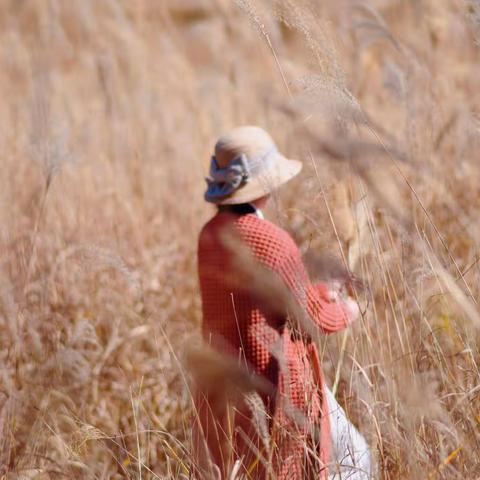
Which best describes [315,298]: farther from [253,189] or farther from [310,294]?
[253,189]

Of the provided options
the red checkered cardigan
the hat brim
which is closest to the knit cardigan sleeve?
the red checkered cardigan

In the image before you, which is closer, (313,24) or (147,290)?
(313,24)

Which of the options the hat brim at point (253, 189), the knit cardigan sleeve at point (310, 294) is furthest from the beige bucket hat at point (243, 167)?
the knit cardigan sleeve at point (310, 294)

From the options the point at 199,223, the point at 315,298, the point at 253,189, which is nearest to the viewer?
the point at 315,298

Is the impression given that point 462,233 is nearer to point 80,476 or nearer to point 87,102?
point 80,476

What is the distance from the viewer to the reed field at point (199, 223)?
160 centimetres

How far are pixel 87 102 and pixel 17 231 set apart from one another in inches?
99.9

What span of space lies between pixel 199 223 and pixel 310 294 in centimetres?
168

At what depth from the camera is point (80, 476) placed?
186 cm

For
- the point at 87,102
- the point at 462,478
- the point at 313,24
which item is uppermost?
the point at 313,24

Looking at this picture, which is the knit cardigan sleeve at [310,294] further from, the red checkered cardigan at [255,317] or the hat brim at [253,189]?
the hat brim at [253,189]

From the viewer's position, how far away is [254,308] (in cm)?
216

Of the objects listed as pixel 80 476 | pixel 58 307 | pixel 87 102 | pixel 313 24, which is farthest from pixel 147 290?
pixel 87 102

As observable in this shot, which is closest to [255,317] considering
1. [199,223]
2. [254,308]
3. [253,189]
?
[254,308]
